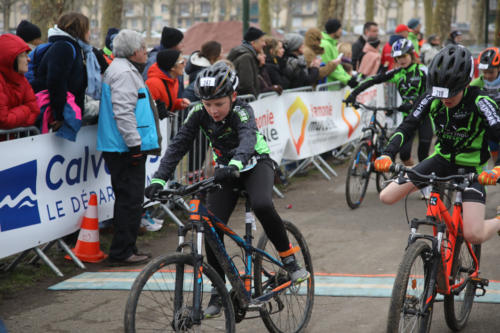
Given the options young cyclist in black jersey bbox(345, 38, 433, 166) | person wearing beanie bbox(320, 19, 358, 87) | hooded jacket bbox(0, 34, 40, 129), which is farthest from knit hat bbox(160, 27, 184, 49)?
person wearing beanie bbox(320, 19, 358, 87)

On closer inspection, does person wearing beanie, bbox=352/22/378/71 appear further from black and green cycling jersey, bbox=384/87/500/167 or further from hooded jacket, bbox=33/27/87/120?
black and green cycling jersey, bbox=384/87/500/167

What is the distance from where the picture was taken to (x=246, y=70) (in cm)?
1012

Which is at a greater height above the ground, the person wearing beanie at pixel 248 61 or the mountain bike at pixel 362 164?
the person wearing beanie at pixel 248 61

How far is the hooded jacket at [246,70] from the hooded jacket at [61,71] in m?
3.49

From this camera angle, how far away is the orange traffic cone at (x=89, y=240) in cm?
718

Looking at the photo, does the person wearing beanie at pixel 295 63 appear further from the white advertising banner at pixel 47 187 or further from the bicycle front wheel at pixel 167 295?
the bicycle front wheel at pixel 167 295

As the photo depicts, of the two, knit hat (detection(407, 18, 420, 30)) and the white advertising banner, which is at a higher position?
knit hat (detection(407, 18, 420, 30))

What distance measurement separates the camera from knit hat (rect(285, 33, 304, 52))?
11.5 m

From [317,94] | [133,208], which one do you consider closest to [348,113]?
[317,94]

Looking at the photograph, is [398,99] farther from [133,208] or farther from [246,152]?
[246,152]

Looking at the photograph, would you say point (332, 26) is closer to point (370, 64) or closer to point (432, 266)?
point (370, 64)

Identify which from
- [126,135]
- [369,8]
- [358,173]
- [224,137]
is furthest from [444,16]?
[224,137]

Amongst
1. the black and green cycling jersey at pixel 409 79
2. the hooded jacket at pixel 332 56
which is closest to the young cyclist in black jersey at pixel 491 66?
the black and green cycling jersey at pixel 409 79

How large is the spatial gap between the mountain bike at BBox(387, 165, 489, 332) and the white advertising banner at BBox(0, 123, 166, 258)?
3.47m
